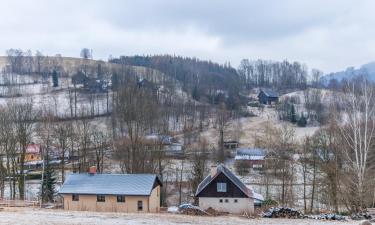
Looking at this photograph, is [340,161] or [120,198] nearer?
[120,198]

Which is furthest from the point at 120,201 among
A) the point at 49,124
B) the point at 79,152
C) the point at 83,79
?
the point at 83,79

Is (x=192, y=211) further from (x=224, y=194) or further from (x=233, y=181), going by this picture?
(x=233, y=181)

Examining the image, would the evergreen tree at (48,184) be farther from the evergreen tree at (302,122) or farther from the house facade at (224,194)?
the evergreen tree at (302,122)

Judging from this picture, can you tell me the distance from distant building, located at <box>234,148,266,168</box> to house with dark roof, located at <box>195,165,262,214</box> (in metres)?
31.0

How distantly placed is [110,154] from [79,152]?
9.99 m

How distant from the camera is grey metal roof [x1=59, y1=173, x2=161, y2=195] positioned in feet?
126

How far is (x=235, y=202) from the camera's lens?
141 feet

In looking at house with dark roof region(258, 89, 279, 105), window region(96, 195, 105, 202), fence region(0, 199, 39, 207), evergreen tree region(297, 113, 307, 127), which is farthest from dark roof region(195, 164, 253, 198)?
house with dark roof region(258, 89, 279, 105)

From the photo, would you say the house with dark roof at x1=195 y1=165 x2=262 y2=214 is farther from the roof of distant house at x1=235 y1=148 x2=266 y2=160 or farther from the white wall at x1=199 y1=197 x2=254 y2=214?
the roof of distant house at x1=235 y1=148 x2=266 y2=160

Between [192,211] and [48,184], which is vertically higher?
[192,211]

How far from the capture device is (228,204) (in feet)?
142

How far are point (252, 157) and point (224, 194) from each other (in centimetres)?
3580

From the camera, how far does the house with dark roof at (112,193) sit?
126 ft

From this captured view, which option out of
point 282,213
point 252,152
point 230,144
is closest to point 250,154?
point 252,152
